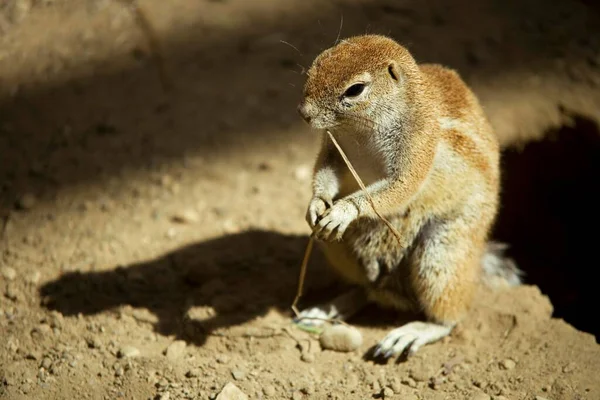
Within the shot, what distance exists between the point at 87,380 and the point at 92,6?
3.38 meters

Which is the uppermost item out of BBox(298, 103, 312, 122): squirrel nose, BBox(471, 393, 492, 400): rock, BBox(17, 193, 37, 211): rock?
BBox(298, 103, 312, 122): squirrel nose

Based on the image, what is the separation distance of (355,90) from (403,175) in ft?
1.67

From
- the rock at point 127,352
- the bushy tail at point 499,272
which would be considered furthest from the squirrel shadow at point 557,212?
the rock at point 127,352

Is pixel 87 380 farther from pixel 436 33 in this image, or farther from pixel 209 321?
pixel 436 33

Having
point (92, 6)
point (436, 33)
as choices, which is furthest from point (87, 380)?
point (436, 33)

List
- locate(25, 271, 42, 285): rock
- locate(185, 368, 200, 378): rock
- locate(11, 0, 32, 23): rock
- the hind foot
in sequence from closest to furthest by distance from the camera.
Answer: locate(185, 368, 200, 378): rock < the hind foot < locate(25, 271, 42, 285): rock < locate(11, 0, 32, 23): rock

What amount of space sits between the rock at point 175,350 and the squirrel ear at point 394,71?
1.83 metres

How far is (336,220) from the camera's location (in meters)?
3.49

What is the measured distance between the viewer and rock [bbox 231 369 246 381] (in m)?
3.61

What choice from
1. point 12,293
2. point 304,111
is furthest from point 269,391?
point 12,293

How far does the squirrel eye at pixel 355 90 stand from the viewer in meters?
3.37

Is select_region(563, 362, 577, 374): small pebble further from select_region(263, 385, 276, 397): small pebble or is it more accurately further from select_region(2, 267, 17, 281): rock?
select_region(2, 267, 17, 281): rock

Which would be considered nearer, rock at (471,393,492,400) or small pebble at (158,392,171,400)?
small pebble at (158,392,171,400)

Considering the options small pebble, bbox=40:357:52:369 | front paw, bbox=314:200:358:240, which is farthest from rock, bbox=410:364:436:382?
small pebble, bbox=40:357:52:369
